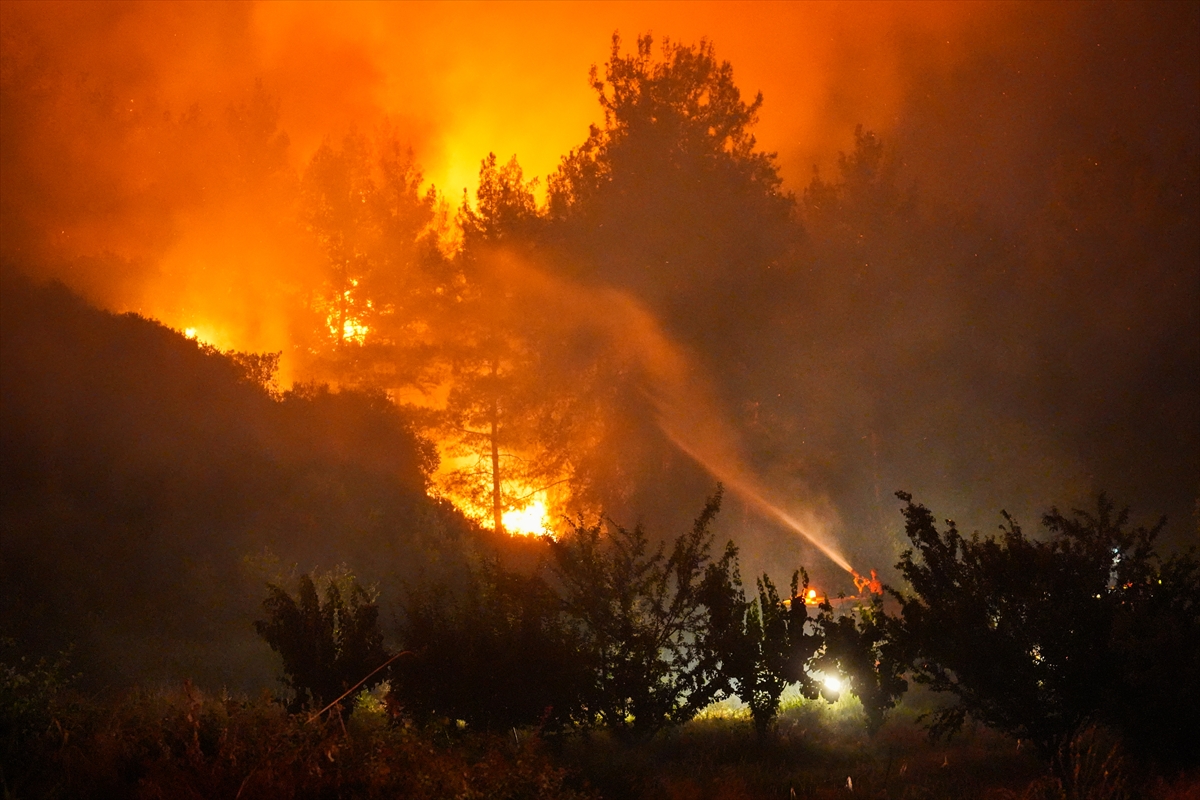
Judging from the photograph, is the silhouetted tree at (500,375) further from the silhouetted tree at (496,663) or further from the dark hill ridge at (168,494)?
the silhouetted tree at (496,663)

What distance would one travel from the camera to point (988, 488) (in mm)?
36344

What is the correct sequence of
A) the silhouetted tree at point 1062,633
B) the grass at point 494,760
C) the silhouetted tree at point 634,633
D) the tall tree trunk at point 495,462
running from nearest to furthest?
the grass at point 494,760, the silhouetted tree at point 1062,633, the silhouetted tree at point 634,633, the tall tree trunk at point 495,462

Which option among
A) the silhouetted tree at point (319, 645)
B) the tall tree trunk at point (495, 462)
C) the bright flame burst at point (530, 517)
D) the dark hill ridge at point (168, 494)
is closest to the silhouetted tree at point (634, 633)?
the silhouetted tree at point (319, 645)

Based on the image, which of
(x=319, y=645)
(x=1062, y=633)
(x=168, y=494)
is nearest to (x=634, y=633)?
(x=319, y=645)

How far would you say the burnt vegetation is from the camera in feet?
35.8

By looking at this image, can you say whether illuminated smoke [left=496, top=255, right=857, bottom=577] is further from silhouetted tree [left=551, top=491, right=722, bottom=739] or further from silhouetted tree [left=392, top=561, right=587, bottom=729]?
silhouetted tree [left=392, top=561, right=587, bottom=729]

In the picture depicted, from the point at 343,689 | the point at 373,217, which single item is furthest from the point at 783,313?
the point at 343,689

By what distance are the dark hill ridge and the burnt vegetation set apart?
11 cm

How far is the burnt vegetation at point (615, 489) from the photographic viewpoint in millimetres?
10922

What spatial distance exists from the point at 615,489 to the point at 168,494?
1757 centimetres

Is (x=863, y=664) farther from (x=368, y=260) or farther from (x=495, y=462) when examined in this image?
(x=368, y=260)

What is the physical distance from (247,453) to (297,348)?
62.3 feet

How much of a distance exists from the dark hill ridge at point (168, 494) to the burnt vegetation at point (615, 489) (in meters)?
0.11

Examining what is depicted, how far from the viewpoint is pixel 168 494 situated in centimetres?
2195
